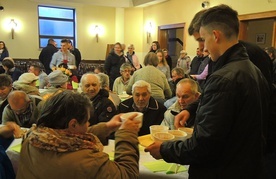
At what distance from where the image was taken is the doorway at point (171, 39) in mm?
9010

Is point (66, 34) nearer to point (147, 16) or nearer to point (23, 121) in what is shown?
A: point (147, 16)

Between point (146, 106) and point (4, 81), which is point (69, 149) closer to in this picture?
point (146, 106)

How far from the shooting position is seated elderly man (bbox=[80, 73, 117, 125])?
8.95ft

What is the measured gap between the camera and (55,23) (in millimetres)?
9797

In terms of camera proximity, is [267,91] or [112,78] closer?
[267,91]

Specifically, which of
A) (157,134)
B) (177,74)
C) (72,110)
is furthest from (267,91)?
(177,74)

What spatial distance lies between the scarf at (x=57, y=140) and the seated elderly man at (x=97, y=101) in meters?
1.55

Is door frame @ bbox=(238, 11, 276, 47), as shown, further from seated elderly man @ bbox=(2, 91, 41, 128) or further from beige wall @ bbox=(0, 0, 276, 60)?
seated elderly man @ bbox=(2, 91, 41, 128)

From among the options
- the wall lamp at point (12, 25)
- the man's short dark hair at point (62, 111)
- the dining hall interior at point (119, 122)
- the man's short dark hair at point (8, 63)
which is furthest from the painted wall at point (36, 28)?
the man's short dark hair at point (62, 111)

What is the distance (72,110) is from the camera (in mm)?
1131

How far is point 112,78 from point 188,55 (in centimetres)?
280

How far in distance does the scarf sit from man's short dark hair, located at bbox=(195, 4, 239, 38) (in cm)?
71

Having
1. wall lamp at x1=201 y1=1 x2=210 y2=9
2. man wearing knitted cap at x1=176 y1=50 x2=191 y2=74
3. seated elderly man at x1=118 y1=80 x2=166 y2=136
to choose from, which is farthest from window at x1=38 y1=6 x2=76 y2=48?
seated elderly man at x1=118 y1=80 x2=166 y2=136

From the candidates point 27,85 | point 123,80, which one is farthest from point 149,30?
point 27,85
